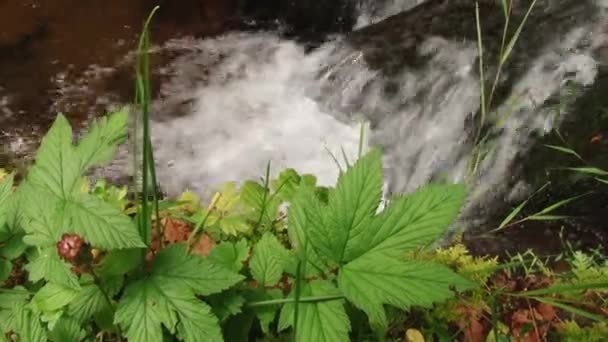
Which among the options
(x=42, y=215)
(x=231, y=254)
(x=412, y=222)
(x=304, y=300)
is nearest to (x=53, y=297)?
(x=42, y=215)

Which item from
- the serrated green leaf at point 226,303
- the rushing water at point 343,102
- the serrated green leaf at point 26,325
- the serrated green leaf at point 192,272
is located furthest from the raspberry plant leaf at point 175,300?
the rushing water at point 343,102

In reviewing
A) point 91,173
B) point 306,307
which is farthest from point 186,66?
point 306,307

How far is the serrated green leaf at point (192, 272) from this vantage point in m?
1.43

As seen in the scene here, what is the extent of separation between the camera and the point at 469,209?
2949mm

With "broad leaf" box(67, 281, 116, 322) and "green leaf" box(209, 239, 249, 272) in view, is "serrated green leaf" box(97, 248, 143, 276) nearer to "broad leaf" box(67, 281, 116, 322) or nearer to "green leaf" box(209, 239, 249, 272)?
"broad leaf" box(67, 281, 116, 322)

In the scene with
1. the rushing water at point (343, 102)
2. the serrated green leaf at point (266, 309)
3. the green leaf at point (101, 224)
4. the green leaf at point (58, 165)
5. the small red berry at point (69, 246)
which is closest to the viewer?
the small red berry at point (69, 246)

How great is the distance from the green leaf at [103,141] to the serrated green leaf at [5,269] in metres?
0.33

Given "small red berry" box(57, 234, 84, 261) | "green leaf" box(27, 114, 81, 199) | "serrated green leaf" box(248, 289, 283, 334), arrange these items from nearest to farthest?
"small red berry" box(57, 234, 84, 261), "green leaf" box(27, 114, 81, 199), "serrated green leaf" box(248, 289, 283, 334)

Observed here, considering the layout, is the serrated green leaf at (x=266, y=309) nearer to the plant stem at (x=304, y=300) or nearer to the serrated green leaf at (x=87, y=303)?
the plant stem at (x=304, y=300)

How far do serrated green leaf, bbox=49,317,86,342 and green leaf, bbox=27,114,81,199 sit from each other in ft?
1.00

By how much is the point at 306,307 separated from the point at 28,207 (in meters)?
0.65

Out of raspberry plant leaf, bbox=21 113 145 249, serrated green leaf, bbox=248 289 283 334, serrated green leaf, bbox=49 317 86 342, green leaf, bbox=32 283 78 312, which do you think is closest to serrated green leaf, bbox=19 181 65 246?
raspberry plant leaf, bbox=21 113 145 249

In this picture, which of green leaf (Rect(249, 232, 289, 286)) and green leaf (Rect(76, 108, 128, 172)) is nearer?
green leaf (Rect(76, 108, 128, 172))

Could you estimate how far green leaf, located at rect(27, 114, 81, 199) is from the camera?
146 cm
